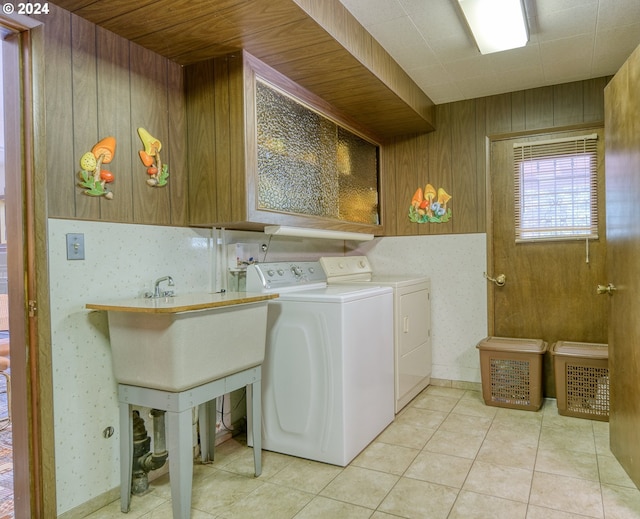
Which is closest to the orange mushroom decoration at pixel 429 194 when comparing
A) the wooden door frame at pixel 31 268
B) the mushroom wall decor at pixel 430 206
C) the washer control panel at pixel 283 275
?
the mushroom wall decor at pixel 430 206

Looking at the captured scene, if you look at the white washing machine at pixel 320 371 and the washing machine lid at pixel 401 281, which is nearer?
the white washing machine at pixel 320 371

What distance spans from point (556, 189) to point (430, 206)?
37.6 inches

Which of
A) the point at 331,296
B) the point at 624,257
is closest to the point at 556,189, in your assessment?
the point at 624,257

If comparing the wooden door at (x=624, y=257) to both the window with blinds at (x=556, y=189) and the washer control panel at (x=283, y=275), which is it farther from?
the washer control panel at (x=283, y=275)

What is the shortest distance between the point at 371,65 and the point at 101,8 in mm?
1387

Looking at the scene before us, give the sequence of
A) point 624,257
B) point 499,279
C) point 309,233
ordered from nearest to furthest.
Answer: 1. point 624,257
2. point 309,233
3. point 499,279

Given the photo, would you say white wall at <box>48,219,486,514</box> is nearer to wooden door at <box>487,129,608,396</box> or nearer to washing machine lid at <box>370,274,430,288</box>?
washing machine lid at <box>370,274,430,288</box>

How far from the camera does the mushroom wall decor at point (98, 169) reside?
1.89 metres

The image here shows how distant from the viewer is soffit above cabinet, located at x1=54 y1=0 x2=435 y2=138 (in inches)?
72.2

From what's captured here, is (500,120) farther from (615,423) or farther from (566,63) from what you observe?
(615,423)

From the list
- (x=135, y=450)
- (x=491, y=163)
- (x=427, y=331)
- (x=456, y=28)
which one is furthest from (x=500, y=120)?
(x=135, y=450)

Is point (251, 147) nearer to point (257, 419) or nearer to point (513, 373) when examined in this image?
point (257, 419)

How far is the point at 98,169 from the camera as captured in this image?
1.94 metres

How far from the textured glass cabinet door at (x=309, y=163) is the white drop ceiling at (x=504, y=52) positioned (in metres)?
0.62
